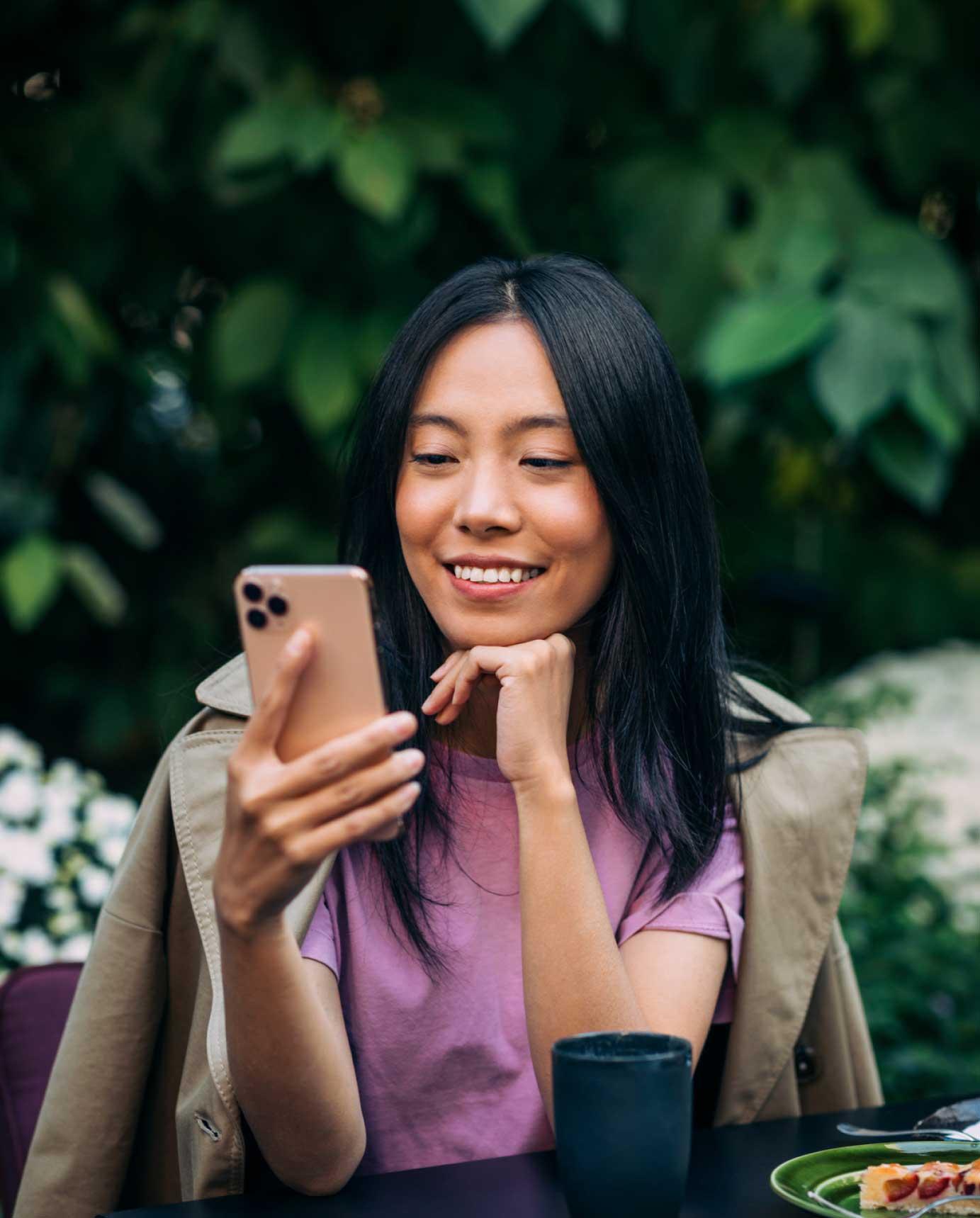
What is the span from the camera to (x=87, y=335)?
131 inches

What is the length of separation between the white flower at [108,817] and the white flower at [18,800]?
0.10 m

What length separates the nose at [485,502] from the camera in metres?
1.60

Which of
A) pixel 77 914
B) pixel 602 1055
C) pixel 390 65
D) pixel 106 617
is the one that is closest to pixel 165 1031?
pixel 602 1055

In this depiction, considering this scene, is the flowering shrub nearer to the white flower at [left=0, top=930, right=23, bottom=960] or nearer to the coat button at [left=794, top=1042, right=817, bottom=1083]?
the white flower at [left=0, top=930, right=23, bottom=960]

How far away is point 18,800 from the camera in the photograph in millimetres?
2727

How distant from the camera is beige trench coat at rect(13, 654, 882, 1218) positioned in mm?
1641

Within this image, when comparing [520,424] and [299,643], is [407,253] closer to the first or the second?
[520,424]

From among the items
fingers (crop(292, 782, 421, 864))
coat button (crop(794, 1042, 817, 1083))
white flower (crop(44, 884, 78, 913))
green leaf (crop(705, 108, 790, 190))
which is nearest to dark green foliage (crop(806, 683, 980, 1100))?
coat button (crop(794, 1042, 817, 1083))

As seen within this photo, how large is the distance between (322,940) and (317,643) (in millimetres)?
543

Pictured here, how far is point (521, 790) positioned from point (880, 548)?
8.96 feet

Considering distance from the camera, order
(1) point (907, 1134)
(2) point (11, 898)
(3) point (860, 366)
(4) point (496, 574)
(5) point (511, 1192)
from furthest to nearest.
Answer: (3) point (860, 366) → (2) point (11, 898) → (4) point (496, 574) → (1) point (907, 1134) → (5) point (511, 1192)

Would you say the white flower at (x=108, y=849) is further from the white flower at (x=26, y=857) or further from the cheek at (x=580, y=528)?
the cheek at (x=580, y=528)

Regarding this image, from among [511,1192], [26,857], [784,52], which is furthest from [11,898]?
[784,52]

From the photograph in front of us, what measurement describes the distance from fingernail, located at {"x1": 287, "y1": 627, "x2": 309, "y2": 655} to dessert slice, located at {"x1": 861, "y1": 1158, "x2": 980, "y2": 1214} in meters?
0.60
